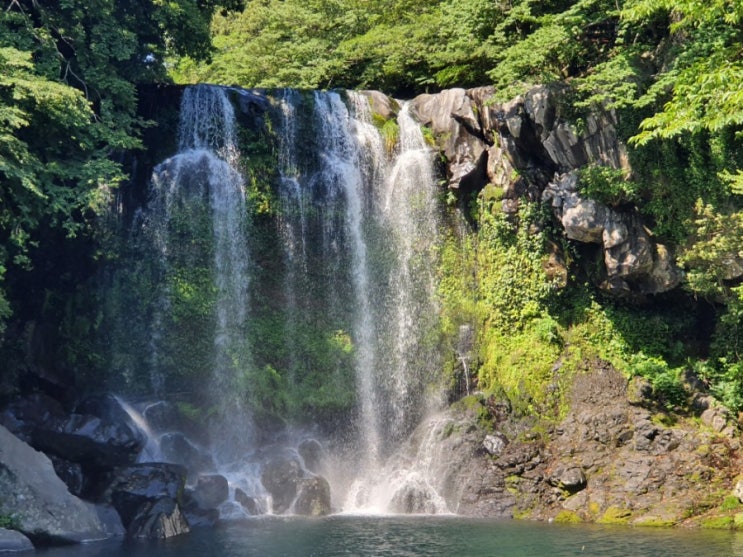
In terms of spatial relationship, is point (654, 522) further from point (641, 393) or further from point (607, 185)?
point (607, 185)

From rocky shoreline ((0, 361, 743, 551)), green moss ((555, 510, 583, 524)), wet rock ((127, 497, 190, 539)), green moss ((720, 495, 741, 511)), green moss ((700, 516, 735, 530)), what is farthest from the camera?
green moss ((555, 510, 583, 524))

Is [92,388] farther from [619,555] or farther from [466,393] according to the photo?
[619,555]

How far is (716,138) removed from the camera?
20.7 metres

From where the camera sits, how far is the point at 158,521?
1842 centimetres

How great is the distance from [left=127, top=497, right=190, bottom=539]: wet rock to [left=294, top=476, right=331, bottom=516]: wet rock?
311cm

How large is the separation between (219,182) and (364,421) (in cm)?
781

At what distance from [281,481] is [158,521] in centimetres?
380

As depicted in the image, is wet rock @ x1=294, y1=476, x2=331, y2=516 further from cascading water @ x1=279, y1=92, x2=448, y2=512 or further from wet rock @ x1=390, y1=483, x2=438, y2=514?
cascading water @ x1=279, y1=92, x2=448, y2=512

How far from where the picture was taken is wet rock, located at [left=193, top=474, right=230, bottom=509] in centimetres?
2045

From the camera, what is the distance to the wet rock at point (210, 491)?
67.1 feet

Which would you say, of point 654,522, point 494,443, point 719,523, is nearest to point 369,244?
point 494,443

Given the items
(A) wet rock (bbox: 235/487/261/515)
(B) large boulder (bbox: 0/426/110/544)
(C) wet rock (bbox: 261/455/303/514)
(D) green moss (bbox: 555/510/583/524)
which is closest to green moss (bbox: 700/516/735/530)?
(D) green moss (bbox: 555/510/583/524)

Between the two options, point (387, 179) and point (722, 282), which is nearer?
point (722, 282)

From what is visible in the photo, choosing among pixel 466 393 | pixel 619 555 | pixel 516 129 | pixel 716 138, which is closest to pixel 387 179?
pixel 516 129
